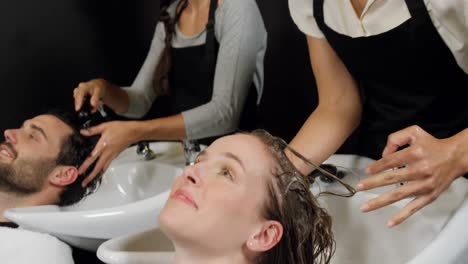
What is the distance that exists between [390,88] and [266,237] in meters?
0.46

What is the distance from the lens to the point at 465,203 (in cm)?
83

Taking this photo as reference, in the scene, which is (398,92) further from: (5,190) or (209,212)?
(5,190)

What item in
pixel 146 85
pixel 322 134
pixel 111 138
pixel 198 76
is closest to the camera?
pixel 322 134

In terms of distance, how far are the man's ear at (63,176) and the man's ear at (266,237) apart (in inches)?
27.1

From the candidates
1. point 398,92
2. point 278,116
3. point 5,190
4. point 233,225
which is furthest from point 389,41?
point 5,190

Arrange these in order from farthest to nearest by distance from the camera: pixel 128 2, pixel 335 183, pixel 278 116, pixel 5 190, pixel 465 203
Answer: pixel 128 2 < pixel 278 116 < pixel 5 190 < pixel 335 183 < pixel 465 203

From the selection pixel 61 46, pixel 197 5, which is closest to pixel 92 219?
pixel 197 5

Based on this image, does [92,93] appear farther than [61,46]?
No

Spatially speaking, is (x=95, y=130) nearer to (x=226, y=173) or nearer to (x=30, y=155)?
(x=30, y=155)

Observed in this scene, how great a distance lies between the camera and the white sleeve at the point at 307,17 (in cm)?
110

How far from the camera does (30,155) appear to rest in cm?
130

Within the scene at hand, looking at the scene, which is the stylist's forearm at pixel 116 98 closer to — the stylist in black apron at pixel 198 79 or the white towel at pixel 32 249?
the stylist in black apron at pixel 198 79

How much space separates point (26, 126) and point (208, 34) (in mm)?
597

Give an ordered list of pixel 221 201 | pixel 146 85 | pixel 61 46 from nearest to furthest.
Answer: pixel 221 201 → pixel 146 85 → pixel 61 46
